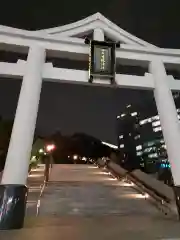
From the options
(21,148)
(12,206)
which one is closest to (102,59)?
(21,148)

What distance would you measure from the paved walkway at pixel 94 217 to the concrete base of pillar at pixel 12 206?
0.30 meters

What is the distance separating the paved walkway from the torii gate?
1190 mm

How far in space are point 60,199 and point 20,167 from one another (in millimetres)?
1897

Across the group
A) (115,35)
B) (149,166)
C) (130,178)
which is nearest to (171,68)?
(115,35)

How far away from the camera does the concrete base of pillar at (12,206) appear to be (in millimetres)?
5508

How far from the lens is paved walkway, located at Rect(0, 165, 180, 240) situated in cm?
473

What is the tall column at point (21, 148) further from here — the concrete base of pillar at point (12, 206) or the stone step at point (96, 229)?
the stone step at point (96, 229)

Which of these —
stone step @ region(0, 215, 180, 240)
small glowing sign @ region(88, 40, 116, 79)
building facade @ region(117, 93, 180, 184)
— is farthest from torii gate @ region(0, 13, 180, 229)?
building facade @ region(117, 93, 180, 184)

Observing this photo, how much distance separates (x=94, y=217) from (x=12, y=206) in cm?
222

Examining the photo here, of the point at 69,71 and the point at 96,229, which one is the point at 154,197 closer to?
the point at 96,229

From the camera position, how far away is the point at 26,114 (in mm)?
7836

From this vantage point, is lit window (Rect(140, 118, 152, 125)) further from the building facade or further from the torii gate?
the torii gate

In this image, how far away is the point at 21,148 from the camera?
7.32m

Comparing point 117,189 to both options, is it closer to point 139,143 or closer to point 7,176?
point 7,176
